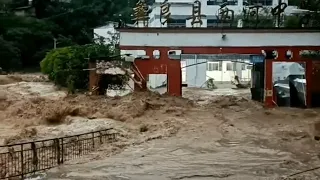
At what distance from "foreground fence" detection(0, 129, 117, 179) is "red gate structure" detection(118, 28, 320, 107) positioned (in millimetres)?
10241

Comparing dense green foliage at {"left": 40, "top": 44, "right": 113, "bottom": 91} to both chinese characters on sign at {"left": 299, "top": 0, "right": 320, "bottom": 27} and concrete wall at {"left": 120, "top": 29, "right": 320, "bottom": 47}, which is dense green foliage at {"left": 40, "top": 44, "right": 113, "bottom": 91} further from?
chinese characters on sign at {"left": 299, "top": 0, "right": 320, "bottom": 27}

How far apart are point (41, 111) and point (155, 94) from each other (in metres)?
5.92

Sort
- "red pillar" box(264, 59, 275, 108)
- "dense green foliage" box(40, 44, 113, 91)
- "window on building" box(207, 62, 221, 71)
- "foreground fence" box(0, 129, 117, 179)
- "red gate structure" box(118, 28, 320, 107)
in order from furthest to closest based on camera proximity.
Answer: "window on building" box(207, 62, 221, 71), "dense green foliage" box(40, 44, 113, 91), "red gate structure" box(118, 28, 320, 107), "red pillar" box(264, 59, 275, 108), "foreground fence" box(0, 129, 117, 179)

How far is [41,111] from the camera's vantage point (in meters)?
21.8

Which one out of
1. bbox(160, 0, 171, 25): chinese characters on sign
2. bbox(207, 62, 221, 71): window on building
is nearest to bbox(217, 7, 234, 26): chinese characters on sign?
bbox(160, 0, 171, 25): chinese characters on sign

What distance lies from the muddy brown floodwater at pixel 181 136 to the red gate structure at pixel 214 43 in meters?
1.60

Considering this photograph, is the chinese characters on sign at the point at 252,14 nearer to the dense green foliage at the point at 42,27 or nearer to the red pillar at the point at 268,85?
the red pillar at the point at 268,85

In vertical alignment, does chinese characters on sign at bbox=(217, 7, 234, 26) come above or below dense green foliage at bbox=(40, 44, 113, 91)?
above

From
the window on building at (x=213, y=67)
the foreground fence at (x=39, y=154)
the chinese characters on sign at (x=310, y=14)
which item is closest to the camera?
the foreground fence at (x=39, y=154)

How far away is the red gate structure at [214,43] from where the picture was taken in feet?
85.5

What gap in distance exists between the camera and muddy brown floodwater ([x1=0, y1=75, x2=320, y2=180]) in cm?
1348

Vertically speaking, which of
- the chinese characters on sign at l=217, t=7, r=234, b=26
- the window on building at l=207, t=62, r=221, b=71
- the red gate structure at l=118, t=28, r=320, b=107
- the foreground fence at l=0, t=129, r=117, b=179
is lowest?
the window on building at l=207, t=62, r=221, b=71

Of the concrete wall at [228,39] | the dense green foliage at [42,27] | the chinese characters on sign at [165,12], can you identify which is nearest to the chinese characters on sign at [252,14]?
the concrete wall at [228,39]

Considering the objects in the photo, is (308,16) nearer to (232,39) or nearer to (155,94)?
(232,39)
